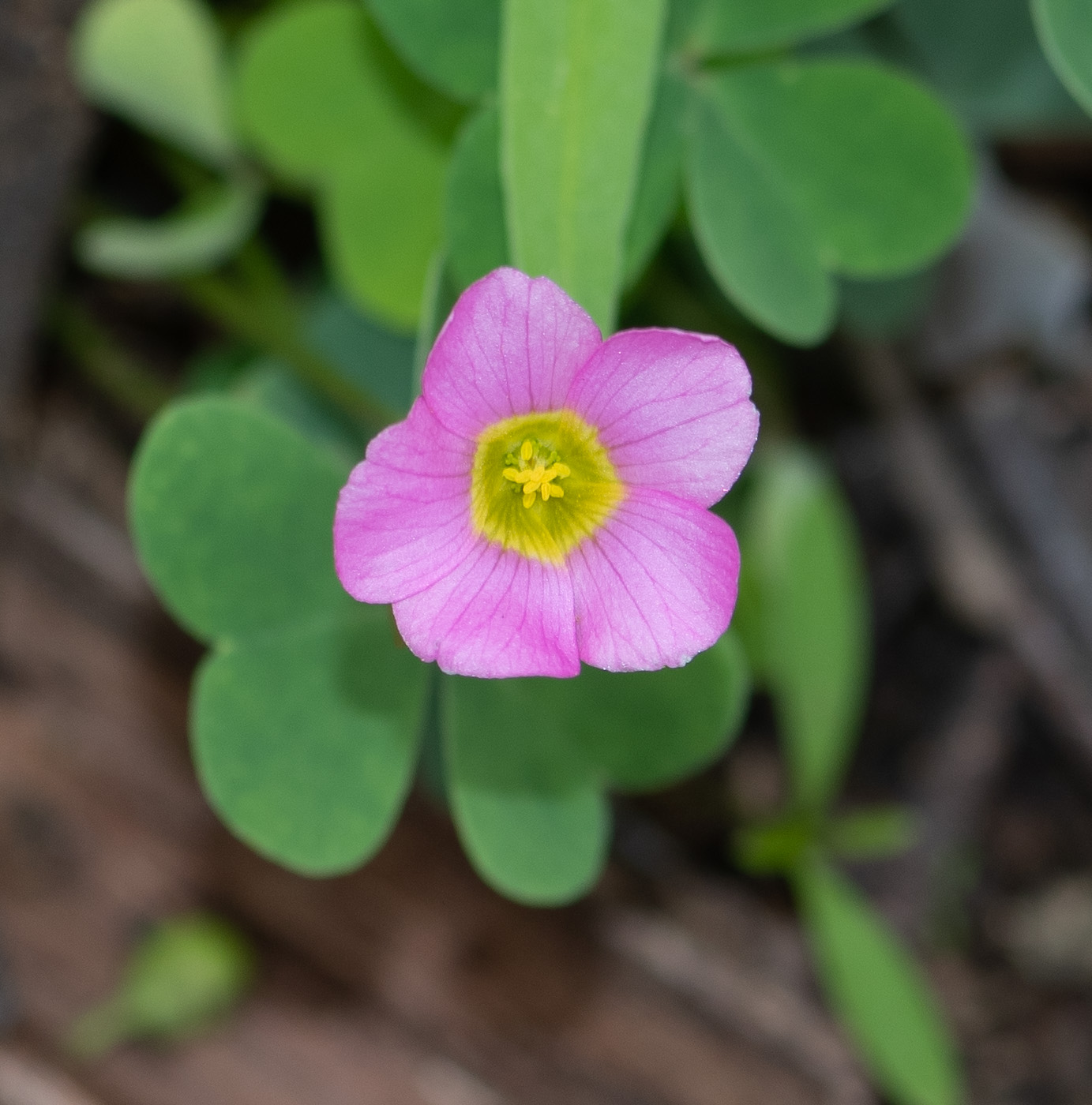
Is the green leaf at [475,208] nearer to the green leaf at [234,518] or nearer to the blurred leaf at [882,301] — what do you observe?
the green leaf at [234,518]

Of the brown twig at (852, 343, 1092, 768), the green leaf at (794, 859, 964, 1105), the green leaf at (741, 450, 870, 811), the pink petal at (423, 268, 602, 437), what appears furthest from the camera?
the brown twig at (852, 343, 1092, 768)

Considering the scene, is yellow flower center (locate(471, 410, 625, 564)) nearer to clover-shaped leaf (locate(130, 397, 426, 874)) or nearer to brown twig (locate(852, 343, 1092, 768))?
clover-shaped leaf (locate(130, 397, 426, 874))

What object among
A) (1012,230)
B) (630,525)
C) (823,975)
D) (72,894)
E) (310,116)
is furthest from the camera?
(1012,230)

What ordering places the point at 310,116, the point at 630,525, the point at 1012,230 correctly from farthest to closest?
the point at 1012,230 < the point at 310,116 < the point at 630,525

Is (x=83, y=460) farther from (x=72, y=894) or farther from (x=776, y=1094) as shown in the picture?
(x=776, y=1094)

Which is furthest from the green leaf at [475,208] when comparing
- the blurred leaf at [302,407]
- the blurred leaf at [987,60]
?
the blurred leaf at [987,60]

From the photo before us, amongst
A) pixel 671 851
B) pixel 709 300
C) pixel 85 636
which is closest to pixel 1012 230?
pixel 709 300

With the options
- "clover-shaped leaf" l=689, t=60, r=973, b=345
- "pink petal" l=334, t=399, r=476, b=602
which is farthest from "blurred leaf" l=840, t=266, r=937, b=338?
"pink petal" l=334, t=399, r=476, b=602
